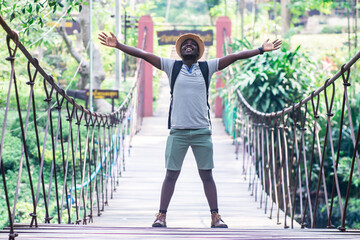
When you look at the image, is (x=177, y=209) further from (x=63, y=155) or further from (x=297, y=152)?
(x=63, y=155)

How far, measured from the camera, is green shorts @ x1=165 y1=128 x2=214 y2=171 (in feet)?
12.6

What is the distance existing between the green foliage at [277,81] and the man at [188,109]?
4688 millimetres

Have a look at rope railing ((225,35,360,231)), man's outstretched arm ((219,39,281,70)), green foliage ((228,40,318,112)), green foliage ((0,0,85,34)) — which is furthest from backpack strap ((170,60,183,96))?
green foliage ((228,40,318,112))

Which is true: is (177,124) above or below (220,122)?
above

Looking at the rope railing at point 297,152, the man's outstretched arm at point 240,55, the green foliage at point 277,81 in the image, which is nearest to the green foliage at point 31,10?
the man's outstretched arm at point 240,55

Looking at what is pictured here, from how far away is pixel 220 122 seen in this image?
1225 cm

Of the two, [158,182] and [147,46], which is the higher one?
[147,46]

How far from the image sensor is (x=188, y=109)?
379 centimetres

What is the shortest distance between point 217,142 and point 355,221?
2572 millimetres

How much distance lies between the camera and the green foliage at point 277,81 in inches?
339

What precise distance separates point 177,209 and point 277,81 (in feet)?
11.3

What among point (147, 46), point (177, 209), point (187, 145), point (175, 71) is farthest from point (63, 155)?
point (147, 46)

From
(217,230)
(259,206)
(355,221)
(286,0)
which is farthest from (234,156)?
(286,0)

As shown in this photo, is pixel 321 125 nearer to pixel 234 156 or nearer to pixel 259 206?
pixel 234 156
